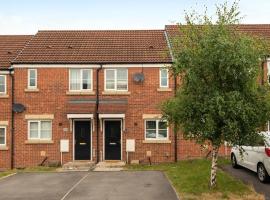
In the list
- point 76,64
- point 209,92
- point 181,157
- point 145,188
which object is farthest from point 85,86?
point 209,92

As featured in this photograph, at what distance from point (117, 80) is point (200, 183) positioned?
1053 cm

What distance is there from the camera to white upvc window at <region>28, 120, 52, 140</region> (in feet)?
78.4

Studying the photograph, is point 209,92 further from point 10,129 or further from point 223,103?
point 10,129

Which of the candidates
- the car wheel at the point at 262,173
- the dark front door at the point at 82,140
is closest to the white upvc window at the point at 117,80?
the dark front door at the point at 82,140

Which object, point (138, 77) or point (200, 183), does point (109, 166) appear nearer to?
point (138, 77)

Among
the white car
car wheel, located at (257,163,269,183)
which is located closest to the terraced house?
the white car

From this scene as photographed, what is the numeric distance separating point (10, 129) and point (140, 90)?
24.5 ft

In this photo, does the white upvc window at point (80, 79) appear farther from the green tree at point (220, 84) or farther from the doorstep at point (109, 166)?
the green tree at point (220, 84)

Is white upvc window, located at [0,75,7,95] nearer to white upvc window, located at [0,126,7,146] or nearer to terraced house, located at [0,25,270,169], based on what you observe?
terraced house, located at [0,25,270,169]

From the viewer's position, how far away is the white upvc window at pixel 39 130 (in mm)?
23906

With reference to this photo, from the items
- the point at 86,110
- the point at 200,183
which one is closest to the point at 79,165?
the point at 86,110

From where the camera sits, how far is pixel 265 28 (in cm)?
2753

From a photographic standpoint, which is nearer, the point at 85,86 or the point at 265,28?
the point at 85,86

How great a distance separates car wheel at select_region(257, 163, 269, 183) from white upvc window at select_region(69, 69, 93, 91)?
1149cm
